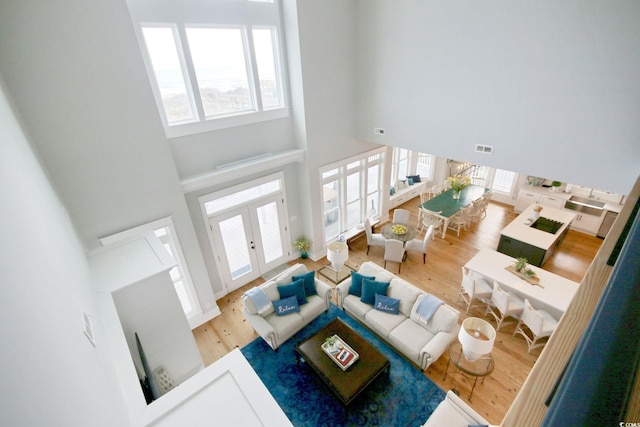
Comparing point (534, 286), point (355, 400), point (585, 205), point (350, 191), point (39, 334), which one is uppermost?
point (39, 334)

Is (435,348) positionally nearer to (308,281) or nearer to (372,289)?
(372,289)

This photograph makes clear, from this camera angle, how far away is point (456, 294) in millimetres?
6621

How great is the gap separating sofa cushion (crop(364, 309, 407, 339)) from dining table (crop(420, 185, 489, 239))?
3.98 m

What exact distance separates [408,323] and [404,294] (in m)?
0.51

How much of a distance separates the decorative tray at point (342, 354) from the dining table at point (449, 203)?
16.6 ft

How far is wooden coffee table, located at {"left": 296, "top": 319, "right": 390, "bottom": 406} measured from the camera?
4.36 m

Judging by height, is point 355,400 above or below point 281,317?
below

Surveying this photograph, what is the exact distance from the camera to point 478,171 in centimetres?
1171

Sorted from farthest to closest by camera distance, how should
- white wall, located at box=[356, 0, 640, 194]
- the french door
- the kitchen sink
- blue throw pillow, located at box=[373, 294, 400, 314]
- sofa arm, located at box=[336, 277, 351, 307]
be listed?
the kitchen sink
the french door
sofa arm, located at box=[336, 277, 351, 307]
blue throw pillow, located at box=[373, 294, 400, 314]
white wall, located at box=[356, 0, 640, 194]

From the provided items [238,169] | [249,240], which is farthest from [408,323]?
[238,169]

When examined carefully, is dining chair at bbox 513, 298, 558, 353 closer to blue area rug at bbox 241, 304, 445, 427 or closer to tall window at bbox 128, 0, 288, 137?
blue area rug at bbox 241, 304, 445, 427

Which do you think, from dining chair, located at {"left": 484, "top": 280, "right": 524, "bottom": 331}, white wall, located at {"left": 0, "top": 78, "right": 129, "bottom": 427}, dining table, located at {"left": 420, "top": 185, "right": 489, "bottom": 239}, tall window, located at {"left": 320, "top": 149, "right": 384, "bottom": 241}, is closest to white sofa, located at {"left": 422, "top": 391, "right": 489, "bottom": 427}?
dining chair, located at {"left": 484, "top": 280, "right": 524, "bottom": 331}

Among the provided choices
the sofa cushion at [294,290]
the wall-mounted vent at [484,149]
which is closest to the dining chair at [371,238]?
the sofa cushion at [294,290]

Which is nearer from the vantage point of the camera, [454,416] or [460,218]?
[454,416]
